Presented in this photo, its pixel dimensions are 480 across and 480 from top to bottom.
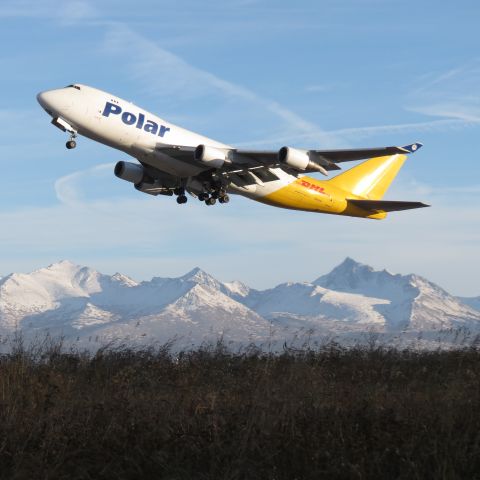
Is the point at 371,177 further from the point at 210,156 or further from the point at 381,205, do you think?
the point at 210,156

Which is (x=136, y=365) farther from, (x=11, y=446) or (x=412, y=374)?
(x=11, y=446)

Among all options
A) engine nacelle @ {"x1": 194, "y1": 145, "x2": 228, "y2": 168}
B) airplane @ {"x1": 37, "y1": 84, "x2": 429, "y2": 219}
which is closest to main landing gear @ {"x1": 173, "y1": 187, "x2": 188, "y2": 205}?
airplane @ {"x1": 37, "y1": 84, "x2": 429, "y2": 219}

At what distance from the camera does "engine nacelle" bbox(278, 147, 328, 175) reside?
35312mm

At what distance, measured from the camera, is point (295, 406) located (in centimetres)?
1027

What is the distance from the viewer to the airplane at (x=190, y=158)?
116ft

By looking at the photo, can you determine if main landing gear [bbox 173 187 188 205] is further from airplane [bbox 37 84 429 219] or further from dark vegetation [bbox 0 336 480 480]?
dark vegetation [bbox 0 336 480 480]

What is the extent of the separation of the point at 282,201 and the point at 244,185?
280 cm

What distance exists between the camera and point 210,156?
35.5m

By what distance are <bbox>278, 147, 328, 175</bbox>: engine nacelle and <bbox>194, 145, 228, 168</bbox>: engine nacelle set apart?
99.2 inches

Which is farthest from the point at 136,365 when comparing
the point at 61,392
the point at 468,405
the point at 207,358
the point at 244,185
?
the point at 244,185

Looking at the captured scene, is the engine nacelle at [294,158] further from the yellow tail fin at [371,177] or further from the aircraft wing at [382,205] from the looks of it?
the yellow tail fin at [371,177]

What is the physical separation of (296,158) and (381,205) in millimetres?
10370

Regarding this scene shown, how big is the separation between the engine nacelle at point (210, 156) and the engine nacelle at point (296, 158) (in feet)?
8.27

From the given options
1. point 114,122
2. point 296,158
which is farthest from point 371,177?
point 114,122
